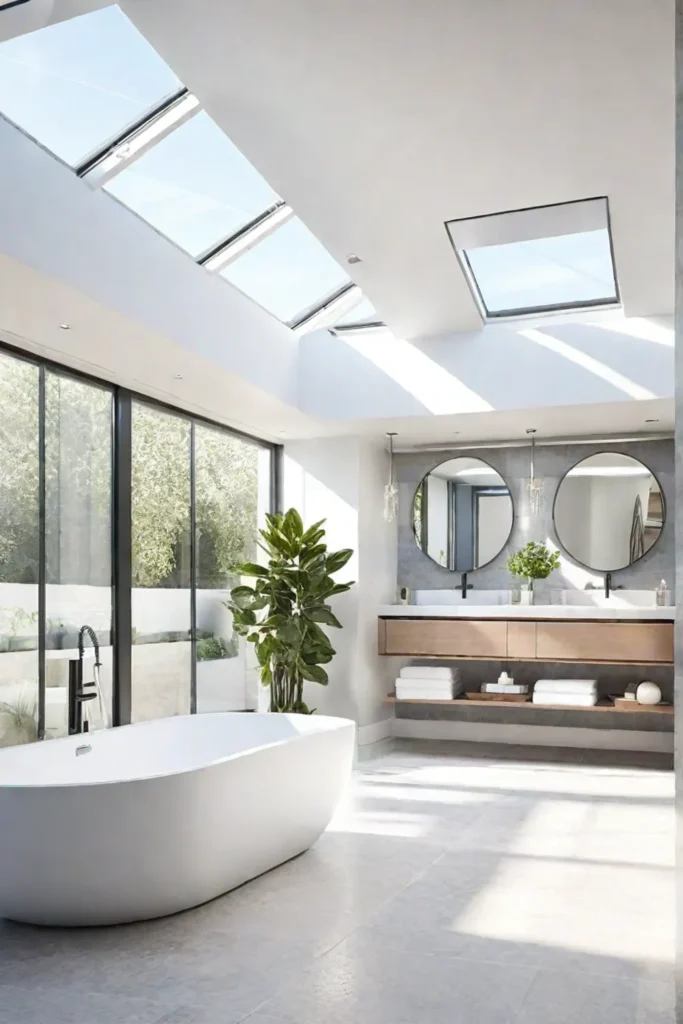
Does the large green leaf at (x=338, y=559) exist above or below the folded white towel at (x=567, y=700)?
above

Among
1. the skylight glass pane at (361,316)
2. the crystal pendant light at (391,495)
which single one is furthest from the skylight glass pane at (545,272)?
the crystal pendant light at (391,495)

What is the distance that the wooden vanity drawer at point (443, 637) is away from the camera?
6.82 meters

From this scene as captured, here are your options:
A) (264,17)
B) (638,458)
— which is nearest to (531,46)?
(264,17)

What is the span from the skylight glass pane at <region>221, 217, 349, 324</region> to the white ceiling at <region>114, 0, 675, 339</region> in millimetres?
774

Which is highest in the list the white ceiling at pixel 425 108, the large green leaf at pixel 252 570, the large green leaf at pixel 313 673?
the white ceiling at pixel 425 108

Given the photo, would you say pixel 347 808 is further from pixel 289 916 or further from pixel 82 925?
pixel 82 925

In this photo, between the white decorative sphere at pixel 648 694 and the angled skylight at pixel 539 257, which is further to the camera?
the white decorative sphere at pixel 648 694

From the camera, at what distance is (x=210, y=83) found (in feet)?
10.3

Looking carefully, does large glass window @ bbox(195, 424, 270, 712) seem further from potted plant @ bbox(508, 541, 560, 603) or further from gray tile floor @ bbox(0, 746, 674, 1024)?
potted plant @ bbox(508, 541, 560, 603)

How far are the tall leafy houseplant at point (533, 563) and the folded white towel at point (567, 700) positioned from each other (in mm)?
852

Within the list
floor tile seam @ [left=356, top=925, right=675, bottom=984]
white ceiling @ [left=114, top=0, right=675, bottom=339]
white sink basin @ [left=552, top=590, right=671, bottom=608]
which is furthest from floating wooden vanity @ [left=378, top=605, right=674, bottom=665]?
floor tile seam @ [left=356, top=925, right=675, bottom=984]

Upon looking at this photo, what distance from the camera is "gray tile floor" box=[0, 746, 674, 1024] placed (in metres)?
2.80

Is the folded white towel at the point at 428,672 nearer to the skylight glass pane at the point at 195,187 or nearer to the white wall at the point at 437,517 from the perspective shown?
the white wall at the point at 437,517

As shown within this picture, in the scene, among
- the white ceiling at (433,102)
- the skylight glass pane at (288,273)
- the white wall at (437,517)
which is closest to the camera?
the white ceiling at (433,102)
